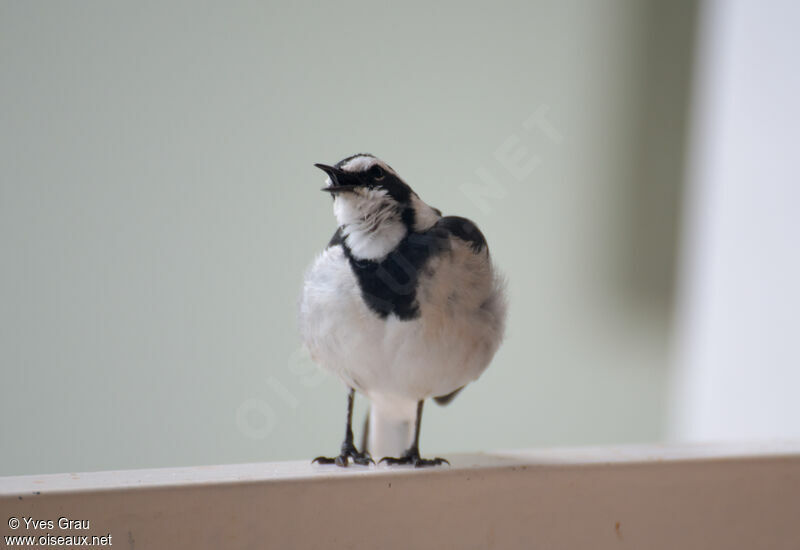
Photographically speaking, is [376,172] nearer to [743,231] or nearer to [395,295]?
[395,295]

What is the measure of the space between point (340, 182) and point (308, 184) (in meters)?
0.42

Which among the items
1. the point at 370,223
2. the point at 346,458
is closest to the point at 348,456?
the point at 346,458

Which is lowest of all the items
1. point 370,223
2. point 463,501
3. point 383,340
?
point 463,501

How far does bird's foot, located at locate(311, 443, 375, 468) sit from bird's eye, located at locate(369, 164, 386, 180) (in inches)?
13.4

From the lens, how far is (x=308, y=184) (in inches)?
46.6

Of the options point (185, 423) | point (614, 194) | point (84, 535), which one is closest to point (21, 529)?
point (84, 535)

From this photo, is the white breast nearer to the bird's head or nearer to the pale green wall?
the bird's head

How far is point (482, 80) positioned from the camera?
1517 mm

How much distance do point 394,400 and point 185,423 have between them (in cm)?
50

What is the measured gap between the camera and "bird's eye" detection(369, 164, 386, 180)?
2.59 feet

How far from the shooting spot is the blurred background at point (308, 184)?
1.11m

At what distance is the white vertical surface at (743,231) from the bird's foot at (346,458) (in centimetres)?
110

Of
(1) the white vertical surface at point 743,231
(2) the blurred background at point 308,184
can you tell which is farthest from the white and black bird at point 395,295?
(1) the white vertical surface at point 743,231

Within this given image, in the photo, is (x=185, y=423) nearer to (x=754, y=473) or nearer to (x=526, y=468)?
(x=526, y=468)
